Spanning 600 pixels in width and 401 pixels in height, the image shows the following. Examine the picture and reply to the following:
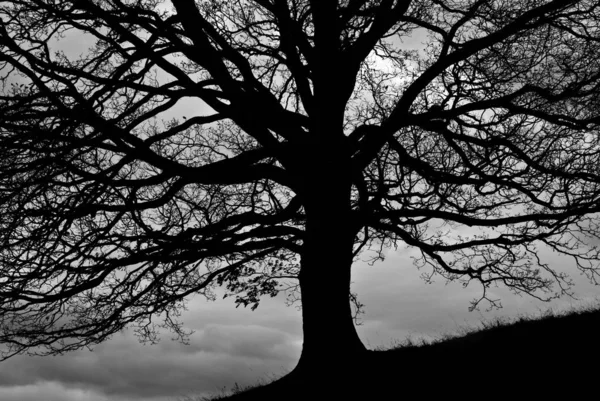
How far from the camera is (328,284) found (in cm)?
842

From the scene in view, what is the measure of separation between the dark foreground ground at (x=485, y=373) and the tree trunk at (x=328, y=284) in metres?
0.34

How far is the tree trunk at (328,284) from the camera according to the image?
830 cm

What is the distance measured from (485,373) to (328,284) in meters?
2.64

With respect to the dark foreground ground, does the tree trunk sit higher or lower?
higher

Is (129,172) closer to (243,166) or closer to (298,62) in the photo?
(243,166)

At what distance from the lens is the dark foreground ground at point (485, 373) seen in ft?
19.9

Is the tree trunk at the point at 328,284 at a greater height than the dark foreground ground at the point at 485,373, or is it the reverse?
the tree trunk at the point at 328,284

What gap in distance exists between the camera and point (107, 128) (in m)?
7.37

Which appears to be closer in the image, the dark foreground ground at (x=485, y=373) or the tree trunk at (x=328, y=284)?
the dark foreground ground at (x=485, y=373)

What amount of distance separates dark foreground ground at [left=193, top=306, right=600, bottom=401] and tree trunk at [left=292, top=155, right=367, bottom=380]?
34 cm

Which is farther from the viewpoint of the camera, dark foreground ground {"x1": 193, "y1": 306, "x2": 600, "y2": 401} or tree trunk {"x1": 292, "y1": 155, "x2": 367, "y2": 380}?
tree trunk {"x1": 292, "y1": 155, "x2": 367, "y2": 380}

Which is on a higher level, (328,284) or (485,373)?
(328,284)

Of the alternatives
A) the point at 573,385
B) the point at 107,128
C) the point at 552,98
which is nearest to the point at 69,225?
the point at 107,128

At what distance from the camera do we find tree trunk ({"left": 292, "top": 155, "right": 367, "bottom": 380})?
8305 millimetres
